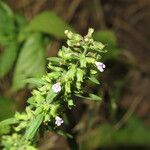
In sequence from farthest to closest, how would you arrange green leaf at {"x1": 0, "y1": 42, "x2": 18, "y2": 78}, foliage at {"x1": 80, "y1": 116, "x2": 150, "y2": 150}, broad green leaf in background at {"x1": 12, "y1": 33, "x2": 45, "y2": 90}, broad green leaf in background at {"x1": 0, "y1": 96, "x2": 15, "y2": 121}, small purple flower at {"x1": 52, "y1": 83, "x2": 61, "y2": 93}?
foliage at {"x1": 80, "y1": 116, "x2": 150, "y2": 150}
broad green leaf in background at {"x1": 12, "y1": 33, "x2": 45, "y2": 90}
green leaf at {"x1": 0, "y1": 42, "x2": 18, "y2": 78}
broad green leaf in background at {"x1": 0, "y1": 96, "x2": 15, "y2": 121}
small purple flower at {"x1": 52, "y1": 83, "x2": 61, "y2": 93}

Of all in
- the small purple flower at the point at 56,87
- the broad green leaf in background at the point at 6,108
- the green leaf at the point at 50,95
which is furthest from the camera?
the broad green leaf in background at the point at 6,108

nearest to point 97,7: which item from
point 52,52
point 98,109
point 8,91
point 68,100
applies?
point 52,52

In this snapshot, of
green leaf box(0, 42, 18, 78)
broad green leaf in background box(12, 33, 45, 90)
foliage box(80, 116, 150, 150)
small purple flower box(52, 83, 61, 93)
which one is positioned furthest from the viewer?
foliage box(80, 116, 150, 150)

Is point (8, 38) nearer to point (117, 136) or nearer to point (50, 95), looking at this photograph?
point (117, 136)

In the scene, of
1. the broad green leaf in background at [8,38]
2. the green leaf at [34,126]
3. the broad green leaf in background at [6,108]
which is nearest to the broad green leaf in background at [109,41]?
the broad green leaf in background at [8,38]

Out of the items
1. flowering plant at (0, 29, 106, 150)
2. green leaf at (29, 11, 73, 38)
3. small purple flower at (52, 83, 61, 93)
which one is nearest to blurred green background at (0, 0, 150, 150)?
green leaf at (29, 11, 73, 38)

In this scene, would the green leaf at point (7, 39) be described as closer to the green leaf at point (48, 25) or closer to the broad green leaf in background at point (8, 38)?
the broad green leaf in background at point (8, 38)

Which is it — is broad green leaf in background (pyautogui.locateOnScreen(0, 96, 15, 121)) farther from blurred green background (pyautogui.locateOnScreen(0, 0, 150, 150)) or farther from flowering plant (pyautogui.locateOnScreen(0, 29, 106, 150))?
flowering plant (pyautogui.locateOnScreen(0, 29, 106, 150))
